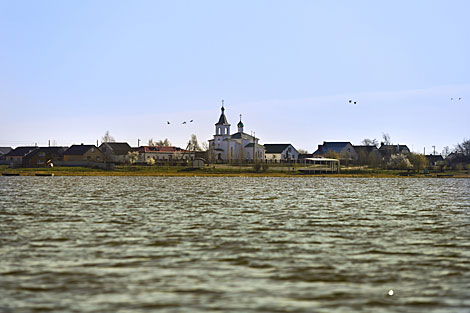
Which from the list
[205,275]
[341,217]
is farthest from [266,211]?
[205,275]

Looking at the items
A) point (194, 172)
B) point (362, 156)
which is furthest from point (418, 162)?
point (194, 172)

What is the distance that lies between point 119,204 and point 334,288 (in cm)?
2548

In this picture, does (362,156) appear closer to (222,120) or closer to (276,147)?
(276,147)

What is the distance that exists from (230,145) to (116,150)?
39.9m

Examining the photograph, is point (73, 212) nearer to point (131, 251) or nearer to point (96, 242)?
point (96, 242)

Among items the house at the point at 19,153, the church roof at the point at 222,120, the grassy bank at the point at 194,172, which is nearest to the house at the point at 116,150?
the house at the point at 19,153

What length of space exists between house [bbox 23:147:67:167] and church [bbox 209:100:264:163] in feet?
135

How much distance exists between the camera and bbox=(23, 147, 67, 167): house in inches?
5763

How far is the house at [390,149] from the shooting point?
182312 mm

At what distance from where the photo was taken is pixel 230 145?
6511 inches

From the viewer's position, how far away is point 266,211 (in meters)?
32.2

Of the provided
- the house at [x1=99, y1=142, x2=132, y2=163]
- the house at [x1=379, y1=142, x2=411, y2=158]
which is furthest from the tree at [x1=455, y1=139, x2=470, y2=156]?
the house at [x1=99, y1=142, x2=132, y2=163]

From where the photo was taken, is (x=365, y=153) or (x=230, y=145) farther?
(x=365, y=153)

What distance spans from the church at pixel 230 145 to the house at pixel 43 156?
135 feet
